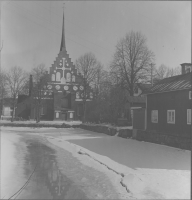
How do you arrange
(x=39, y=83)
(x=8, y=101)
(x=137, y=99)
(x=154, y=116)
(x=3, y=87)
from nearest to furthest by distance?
(x=3, y=87)
(x=39, y=83)
(x=8, y=101)
(x=154, y=116)
(x=137, y=99)

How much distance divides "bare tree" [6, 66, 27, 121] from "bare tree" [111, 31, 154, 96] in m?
2.54

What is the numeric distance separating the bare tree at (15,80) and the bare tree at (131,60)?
2541mm

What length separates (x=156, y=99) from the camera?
40.8 feet

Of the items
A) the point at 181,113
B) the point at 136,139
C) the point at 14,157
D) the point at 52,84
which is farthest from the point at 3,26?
the point at 136,139

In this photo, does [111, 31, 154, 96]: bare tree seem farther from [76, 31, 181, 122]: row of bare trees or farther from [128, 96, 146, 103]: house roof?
[128, 96, 146, 103]: house roof

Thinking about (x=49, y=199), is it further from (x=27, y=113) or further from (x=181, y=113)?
(x=181, y=113)

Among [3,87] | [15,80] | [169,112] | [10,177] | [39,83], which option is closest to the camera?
[10,177]

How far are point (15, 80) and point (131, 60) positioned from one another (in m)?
3.26

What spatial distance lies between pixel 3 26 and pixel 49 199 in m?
3.04

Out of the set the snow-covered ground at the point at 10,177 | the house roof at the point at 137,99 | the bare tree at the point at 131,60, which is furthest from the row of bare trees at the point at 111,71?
the house roof at the point at 137,99

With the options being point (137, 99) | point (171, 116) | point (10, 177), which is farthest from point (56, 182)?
point (137, 99)

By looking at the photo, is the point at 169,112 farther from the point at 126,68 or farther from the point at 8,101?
the point at 8,101

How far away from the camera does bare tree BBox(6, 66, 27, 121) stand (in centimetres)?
624

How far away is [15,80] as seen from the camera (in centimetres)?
668
